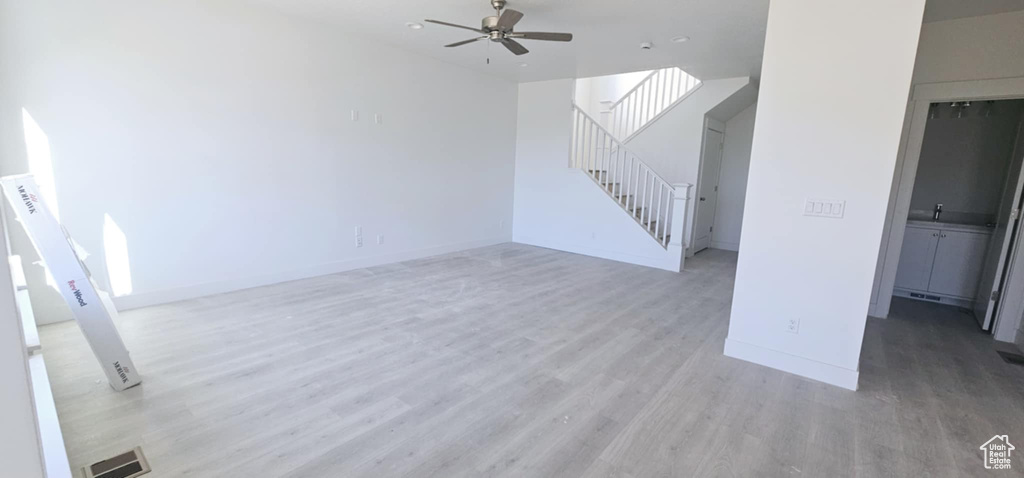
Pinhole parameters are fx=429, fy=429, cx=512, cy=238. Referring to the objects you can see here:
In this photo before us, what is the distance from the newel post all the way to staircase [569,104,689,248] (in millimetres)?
231

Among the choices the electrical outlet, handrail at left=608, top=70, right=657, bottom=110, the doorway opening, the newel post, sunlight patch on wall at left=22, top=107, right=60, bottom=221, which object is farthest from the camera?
handrail at left=608, top=70, right=657, bottom=110

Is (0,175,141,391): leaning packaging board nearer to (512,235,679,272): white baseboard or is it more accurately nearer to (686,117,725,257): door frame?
(512,235,679,272): white baseboard

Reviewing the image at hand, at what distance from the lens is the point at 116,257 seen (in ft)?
11.1

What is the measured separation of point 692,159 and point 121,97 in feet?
Answer: 21.1

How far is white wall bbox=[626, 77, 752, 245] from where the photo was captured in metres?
5.88

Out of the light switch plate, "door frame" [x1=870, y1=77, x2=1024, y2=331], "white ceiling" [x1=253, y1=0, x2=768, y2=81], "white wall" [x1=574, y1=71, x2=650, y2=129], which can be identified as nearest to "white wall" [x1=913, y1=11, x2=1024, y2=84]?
"door frame" [x1=870, y1=77, x2=1024, y2=331]

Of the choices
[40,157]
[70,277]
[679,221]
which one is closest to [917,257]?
[679,221]

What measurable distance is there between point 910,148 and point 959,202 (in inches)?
66.9

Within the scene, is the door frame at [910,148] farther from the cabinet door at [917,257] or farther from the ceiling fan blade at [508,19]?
the ceiling fan blade at [508,19]

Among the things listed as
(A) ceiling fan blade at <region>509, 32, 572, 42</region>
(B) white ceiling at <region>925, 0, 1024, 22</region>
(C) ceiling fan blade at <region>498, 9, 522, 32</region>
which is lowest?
(A) ceiling fan blade at <region>509, 32, 572, 42</region>

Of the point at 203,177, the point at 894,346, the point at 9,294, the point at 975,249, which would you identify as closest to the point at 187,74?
the point at 203,177

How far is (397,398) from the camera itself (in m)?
2.33

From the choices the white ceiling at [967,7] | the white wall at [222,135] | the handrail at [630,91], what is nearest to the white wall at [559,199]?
the handrail at [630,91]

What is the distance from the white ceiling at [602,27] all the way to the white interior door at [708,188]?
127cm
